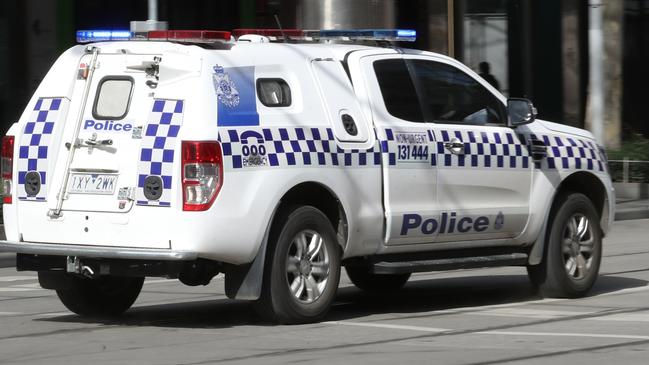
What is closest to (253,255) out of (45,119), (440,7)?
(45,119)

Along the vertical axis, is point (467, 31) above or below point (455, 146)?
above

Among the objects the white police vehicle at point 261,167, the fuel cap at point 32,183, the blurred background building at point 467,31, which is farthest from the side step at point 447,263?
the blurred background building at point 467,31

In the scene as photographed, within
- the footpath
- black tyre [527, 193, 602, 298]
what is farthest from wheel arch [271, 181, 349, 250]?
the footpath

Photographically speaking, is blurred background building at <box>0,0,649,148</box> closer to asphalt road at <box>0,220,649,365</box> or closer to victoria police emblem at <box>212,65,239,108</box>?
asphalt road at <box>0,220,649,365</box>

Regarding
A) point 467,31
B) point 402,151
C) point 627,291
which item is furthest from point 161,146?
point 467,31

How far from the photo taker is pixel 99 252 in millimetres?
A: 9352

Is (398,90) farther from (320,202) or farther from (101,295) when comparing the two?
(101,295)

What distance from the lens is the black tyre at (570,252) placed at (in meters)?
11.5

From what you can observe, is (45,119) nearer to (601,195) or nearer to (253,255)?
(253,255)

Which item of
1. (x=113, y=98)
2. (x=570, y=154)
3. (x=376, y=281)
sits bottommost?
(x=376, y=281)

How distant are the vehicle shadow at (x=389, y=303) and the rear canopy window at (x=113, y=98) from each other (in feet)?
4.87

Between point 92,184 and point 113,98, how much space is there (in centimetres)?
59

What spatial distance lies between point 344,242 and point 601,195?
289 cm

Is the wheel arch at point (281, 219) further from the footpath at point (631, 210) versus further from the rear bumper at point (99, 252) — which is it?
the footpath at point (631, 210)
